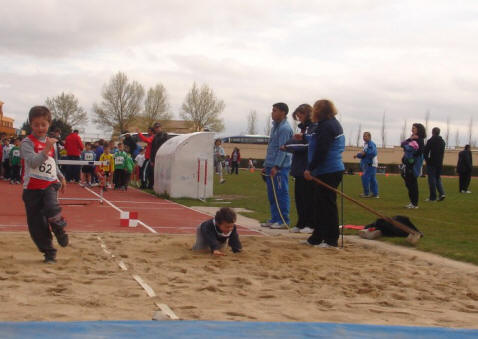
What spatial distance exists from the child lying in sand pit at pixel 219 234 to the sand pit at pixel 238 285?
0.17m

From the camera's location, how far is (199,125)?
296 feet

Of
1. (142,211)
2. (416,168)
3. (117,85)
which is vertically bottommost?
(142,211)

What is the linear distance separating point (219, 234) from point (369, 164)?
10.9 metres

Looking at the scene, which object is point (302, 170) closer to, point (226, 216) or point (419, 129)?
point (226, 216)

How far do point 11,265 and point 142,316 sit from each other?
93.7 inches

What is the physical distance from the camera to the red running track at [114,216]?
30.8 feet

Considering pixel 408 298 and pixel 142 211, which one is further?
pixel 142 211

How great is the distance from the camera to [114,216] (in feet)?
37.0

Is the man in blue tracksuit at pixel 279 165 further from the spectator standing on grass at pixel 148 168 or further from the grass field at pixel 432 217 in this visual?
the spectator standing on grass at pixel 148 168

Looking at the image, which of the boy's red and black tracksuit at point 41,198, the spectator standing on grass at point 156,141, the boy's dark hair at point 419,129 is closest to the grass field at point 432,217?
the boy's dark hair at point 419,129

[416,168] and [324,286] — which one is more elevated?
[416,168]

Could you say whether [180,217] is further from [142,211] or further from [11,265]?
[11,265]

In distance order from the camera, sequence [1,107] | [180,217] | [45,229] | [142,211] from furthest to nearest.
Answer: [1,107] < [142,211] < [180,217] < [45,229]

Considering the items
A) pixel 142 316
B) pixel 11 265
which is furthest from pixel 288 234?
pixel 142 316
